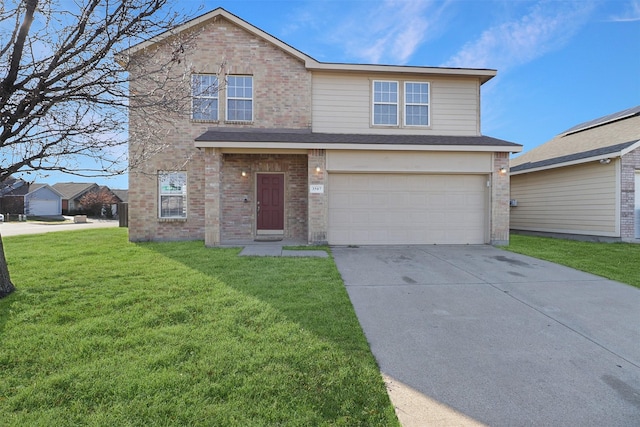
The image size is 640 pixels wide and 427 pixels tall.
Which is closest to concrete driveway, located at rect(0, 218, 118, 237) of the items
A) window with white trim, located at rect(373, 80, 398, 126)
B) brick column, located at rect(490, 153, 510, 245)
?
window with white trim, located at rect(373, 80, 398, 126)

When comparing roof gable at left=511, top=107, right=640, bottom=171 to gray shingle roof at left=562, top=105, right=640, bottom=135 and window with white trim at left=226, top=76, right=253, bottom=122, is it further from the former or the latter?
window with white trim at left=226, top=76, right=253, bottom=122

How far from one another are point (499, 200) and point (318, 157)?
596 centimetres

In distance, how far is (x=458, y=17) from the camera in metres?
10.8

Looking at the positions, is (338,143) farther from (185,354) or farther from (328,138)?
(185,354)

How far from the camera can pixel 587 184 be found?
11.6m

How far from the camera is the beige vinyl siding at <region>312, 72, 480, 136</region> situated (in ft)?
35.6

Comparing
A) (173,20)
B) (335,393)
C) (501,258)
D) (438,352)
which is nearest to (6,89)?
(173,20)

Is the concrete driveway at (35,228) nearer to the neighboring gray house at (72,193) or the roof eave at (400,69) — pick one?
the roof eave at (400,69)

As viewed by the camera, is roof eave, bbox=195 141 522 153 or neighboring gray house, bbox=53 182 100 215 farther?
neighboring gray house, bbox=53 182 100 215

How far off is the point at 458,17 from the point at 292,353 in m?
12.6

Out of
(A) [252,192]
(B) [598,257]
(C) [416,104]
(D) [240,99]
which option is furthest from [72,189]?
(B) [598,257]

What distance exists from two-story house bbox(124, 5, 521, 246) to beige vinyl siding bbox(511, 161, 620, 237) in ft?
14.3

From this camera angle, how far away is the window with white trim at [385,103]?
432 inches

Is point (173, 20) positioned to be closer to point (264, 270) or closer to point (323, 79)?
point (264, 270)
